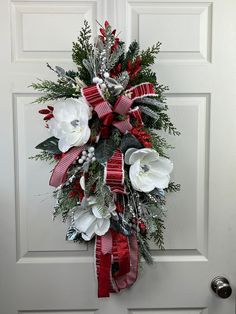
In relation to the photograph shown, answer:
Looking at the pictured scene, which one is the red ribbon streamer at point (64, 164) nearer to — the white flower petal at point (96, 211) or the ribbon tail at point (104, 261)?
the white flower petal at point (96, 211)

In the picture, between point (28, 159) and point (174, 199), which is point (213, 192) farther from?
point (28, 159)

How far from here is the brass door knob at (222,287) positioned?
41.8 inches

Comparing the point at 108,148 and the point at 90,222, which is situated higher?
the point at 108,148

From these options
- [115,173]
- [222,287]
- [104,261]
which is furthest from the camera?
[222,287]

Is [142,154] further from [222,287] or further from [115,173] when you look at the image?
[222,287]

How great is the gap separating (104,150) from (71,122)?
0.37 feet

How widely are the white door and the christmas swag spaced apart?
0.48ft

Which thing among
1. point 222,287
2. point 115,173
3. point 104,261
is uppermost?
point 115,173

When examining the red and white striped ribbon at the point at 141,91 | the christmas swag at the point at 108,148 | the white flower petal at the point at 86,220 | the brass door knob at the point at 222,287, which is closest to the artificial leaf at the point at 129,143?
the christmas swag at the point at 108,148

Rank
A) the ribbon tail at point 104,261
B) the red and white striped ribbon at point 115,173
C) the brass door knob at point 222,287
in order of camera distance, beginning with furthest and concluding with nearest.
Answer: the brass door knob at point 222,287 → the ribbon tail at point 104,261 → the red and white striped ribbon at point 115,173

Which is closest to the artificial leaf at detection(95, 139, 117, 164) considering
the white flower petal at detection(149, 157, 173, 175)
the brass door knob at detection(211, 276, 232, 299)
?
the white flower petal at detection(149, 157, 173, 175)

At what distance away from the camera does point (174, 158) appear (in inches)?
41.9

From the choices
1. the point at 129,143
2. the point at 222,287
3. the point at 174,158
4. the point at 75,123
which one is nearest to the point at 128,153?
the point at 129,143

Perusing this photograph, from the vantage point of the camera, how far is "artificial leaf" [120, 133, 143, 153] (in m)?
0.85
